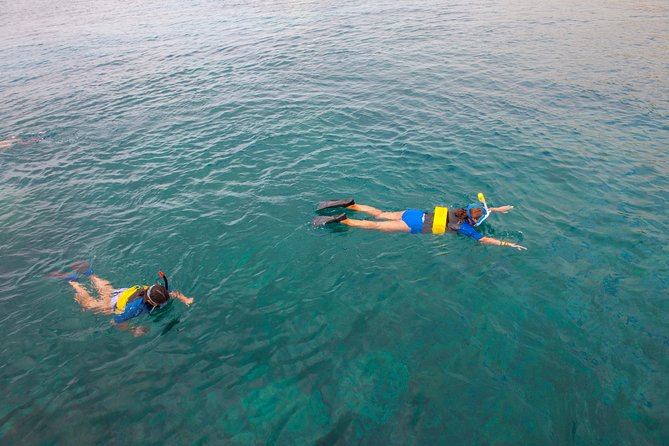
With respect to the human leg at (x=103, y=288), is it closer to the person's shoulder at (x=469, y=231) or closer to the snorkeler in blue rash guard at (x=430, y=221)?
the snorkeler in blue rash guard at (x=430, y=221)

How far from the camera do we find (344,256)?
986 centimetres

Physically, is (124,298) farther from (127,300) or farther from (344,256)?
(344,256)

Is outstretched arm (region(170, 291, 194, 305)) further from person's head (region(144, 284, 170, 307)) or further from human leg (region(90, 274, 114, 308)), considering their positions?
human leg (region(90, 274, 114, 308))

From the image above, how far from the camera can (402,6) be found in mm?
37125

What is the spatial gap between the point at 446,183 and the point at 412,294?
4.95 meters

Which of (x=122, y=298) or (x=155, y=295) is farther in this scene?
→ (x=122, y=298)

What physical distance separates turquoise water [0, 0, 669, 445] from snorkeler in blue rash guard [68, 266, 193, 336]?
278mm

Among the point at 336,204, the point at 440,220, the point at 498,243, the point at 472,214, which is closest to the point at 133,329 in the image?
the point at 336,204

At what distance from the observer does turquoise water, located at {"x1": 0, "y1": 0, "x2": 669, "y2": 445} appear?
264 inches

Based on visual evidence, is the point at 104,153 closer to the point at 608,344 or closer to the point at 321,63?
the point at 321,63

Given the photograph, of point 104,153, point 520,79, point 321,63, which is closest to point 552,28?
point 520,79

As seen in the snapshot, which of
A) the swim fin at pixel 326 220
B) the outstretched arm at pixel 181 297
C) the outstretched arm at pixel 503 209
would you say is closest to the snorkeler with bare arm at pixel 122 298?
the outstretched arm at pixel 181 297

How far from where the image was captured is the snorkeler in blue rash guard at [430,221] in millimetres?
9891

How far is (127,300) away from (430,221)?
7724 millimetres
